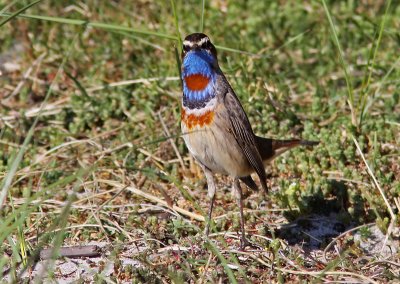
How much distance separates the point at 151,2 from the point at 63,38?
1085 millimetres

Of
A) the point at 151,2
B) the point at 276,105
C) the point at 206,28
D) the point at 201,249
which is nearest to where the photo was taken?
the point at 201,249

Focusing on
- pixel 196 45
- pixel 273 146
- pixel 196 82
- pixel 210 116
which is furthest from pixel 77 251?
pixel 273 146

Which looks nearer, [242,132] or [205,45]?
[205,45]

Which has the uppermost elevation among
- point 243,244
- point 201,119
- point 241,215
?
point 201,119

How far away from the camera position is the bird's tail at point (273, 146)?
19.4 ft

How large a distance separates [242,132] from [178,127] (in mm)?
1415

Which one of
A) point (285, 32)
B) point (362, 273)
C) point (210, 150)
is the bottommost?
point (362, 273)

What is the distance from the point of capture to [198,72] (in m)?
5.35

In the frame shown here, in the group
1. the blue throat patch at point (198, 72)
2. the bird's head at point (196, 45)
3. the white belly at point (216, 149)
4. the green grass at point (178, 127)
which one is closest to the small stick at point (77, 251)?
the green grass at point (178, 127)

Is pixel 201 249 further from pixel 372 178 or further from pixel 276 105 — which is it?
pixel 276 105

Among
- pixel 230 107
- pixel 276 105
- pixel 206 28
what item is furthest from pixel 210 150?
pixel 206 28

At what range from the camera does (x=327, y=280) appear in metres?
4.80

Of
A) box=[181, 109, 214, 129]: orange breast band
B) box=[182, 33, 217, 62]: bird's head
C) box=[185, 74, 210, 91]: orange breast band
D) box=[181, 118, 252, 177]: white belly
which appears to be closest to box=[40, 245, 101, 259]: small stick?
box=[181, 118, 252, 177]: white belly

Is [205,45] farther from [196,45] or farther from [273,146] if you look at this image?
[273,146]
